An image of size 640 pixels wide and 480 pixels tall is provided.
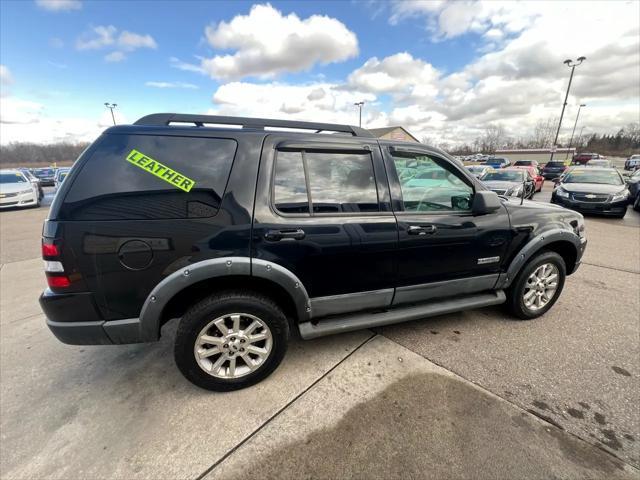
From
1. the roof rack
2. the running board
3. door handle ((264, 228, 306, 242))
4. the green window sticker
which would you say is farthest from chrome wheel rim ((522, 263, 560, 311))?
the green window sticker

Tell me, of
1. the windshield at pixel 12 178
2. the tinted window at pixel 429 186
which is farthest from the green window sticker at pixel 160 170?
the windshield at pixel 12 178

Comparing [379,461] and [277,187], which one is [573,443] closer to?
[379,461]

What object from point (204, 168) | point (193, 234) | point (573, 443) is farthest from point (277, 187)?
point (573, 443)

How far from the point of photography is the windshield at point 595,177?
9.58 meters

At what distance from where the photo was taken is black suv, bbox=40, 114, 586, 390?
192 cm

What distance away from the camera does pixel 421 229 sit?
251 centimetres

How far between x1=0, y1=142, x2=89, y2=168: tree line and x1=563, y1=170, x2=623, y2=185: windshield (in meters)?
72.0

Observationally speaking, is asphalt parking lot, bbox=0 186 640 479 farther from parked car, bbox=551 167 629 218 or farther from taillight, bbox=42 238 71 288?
parked car, bbox=551 167 629 218

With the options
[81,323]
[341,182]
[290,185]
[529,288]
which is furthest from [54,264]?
[529,288]

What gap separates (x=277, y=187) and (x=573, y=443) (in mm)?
2548

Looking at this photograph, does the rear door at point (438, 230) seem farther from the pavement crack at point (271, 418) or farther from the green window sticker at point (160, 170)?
the green window sticker at point (160, 170)

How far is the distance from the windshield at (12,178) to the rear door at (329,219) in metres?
15.8

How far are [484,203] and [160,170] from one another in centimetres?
260

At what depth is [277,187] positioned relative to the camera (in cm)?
221
